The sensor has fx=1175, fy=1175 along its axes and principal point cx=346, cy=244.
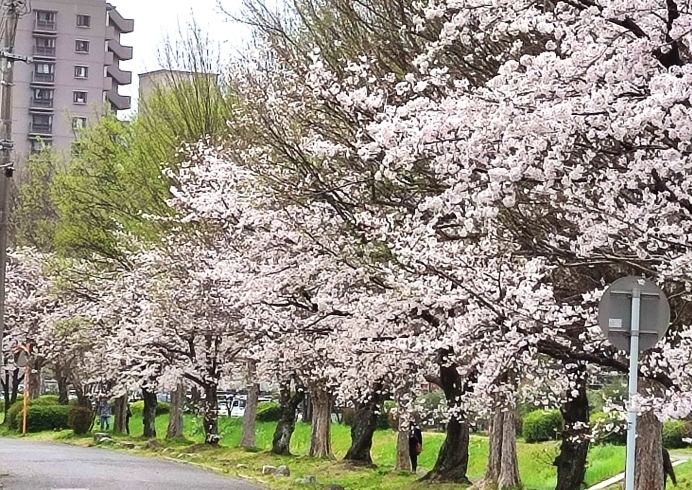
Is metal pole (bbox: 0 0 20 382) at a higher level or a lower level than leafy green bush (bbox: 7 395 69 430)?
higher

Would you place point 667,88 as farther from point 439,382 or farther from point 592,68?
point 439,382

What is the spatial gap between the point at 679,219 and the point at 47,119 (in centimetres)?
8219

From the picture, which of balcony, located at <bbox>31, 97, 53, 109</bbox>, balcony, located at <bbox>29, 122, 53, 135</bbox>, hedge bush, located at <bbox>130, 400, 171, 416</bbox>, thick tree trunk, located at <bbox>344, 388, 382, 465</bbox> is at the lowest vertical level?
hedge bush, located at <bbox>130, 400, 171, 416</bbox>

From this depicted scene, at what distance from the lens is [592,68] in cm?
893

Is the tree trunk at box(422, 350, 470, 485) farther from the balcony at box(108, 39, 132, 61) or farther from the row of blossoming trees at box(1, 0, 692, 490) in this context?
the balcony at box(108, 39, 132, 61)

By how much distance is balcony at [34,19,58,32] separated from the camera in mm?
86375

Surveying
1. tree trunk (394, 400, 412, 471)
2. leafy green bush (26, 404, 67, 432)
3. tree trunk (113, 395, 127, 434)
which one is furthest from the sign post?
leafy green bush (26, 404, 67, 432)

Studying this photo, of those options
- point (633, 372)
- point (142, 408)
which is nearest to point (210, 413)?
point (142, 408)

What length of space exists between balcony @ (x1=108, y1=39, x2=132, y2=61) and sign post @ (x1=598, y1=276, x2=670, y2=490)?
8510cm

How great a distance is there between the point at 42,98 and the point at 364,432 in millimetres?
66926

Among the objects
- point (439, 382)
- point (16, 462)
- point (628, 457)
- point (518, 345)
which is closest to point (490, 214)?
point (518, 345)

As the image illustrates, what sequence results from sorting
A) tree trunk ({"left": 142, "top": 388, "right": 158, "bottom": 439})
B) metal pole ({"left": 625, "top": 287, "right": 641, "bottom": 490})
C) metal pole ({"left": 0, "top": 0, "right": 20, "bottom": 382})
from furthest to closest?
1. tree trunk ({"left": 142, "top": 388, "right": 158, "bottom": 439})
2. metal pole ({"left": 0, "top": 0, "right": 20, "bottom": 382})
3. metal pole ({"left": 625, "top": 287, "right": 641, "bottom": 490})

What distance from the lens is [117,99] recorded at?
9238 cm

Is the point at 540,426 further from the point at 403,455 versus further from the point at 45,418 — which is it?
the point at 45,418
